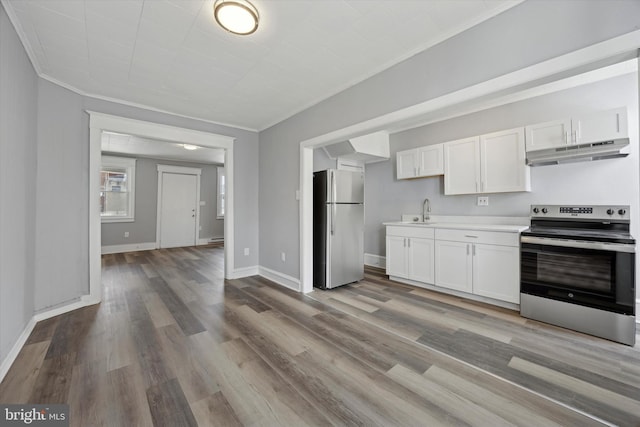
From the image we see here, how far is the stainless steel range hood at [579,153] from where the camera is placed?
2.39m

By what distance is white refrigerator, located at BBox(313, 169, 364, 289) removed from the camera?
3.50m

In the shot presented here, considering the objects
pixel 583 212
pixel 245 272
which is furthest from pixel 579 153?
pixel 245 272

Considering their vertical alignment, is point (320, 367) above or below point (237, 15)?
below

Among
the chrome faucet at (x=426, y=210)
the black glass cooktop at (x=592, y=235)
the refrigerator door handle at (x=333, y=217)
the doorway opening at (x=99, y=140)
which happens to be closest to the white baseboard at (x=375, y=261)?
the chrome faucet at (x=426, y=210)

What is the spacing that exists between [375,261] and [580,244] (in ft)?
9.73

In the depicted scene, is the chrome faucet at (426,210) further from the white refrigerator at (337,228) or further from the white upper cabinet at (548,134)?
the white upper cabinet at (548,134)

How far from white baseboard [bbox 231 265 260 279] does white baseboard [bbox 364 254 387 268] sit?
214 centimetres

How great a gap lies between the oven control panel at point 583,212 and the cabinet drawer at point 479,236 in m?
0.59

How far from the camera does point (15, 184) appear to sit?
1.94m

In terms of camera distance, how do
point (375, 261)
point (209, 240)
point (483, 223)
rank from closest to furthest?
point (483, 223) < point (375, 261) < point (209, 240)

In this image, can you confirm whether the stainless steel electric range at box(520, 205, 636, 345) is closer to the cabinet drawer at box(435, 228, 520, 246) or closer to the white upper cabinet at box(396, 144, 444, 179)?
the cabinet drawer at box(435, 228, 520, 246)

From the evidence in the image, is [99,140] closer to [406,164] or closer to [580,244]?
[406,164]

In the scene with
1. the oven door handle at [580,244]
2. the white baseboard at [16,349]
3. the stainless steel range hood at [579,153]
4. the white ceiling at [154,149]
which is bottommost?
the white baseboard at [16,349]

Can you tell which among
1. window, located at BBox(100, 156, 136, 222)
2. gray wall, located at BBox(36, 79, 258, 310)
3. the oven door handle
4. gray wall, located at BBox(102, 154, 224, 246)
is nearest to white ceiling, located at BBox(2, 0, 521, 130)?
gray wall, located at BBox(36, 79, 258, 310)
